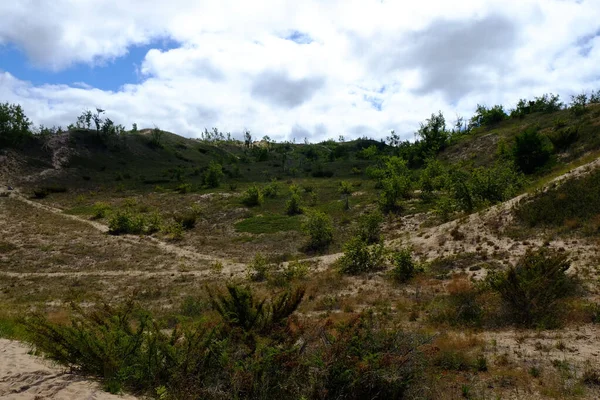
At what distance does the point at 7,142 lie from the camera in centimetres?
6838

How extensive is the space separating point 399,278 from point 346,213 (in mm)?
22068

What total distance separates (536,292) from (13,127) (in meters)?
85.5

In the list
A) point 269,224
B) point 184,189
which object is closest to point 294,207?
point 269,224

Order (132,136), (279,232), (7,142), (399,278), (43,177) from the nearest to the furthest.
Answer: (399,278) → (279,232) → (43,177) → (7,142) → (132,136)

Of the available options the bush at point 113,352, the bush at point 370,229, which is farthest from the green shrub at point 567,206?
the bush at point 113,352

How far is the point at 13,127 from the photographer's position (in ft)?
227

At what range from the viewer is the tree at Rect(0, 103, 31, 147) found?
67750 mm

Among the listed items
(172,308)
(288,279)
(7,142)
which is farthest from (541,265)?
(7,142)

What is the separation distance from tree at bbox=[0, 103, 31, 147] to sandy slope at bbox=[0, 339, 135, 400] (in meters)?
75.7

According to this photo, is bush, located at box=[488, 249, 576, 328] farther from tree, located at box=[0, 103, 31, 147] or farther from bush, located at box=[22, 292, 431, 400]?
tree, located at box=[0, 103, 31, 147]

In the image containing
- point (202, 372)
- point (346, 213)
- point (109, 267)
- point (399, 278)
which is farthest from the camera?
point (346, 213)

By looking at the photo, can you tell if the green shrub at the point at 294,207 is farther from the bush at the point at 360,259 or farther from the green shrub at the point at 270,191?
the bush at the point at 360,259

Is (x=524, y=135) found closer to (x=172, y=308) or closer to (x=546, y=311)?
(x=546, y=311)

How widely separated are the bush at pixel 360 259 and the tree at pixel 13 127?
7325 centimetres
